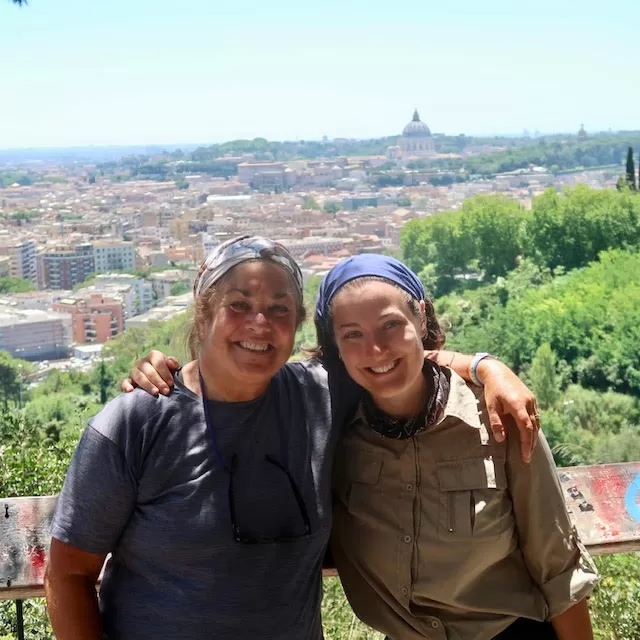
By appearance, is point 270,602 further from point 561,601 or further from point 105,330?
point 105,330

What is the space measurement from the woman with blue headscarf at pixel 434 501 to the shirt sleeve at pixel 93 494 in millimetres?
264

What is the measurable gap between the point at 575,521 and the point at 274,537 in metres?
0.48

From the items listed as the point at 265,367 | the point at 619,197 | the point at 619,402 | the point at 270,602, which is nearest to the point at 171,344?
the point at 265,367

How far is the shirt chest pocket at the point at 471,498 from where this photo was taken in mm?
999

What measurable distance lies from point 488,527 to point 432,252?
3156cm

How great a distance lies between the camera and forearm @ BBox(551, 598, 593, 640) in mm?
1025

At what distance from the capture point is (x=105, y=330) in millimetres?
37438

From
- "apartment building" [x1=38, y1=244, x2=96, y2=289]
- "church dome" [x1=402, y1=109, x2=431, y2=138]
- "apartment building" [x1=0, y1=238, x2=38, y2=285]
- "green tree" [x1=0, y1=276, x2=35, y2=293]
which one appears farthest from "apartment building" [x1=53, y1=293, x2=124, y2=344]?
"church dome" [x1=402, y1=109, x2=431, y2=138]

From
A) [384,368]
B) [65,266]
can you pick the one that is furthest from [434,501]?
[65,266]


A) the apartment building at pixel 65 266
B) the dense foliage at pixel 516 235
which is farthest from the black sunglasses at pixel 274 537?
the apartment building at pixel 65 266

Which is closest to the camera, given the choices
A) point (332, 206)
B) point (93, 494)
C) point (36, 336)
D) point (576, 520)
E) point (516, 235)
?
point (93, 494)

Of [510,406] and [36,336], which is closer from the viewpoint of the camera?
[510,406]

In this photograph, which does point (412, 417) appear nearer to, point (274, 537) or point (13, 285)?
point (274, 537)

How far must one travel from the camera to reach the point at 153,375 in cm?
99
